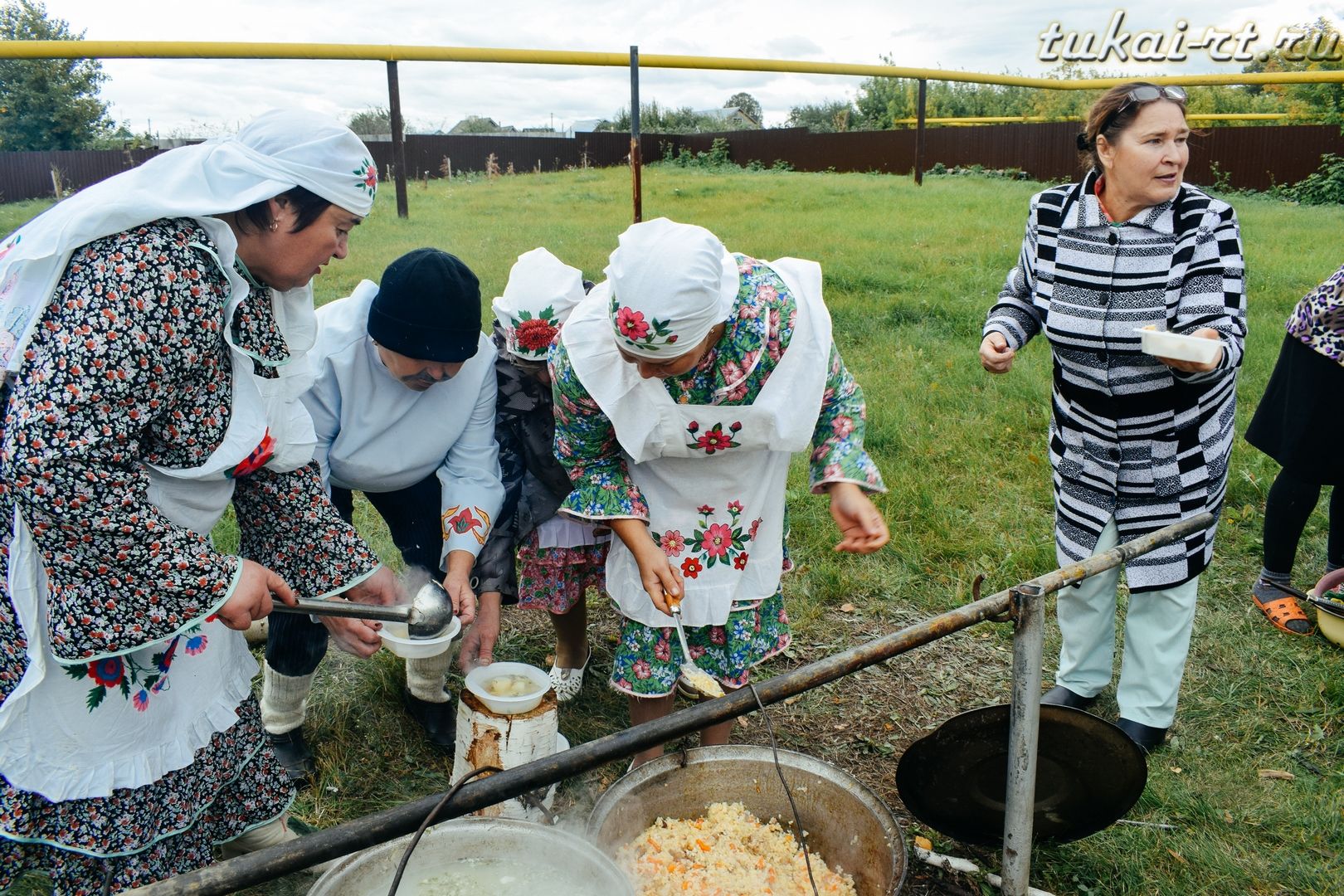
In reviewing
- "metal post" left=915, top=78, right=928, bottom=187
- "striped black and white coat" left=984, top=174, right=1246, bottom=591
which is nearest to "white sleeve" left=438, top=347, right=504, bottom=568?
"striped black and white coat" left=984, top=174, right=1246, bottom=591

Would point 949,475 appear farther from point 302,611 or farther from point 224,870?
point 224,870

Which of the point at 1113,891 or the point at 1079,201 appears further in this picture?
the point at 1079,201

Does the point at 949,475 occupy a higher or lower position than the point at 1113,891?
higher

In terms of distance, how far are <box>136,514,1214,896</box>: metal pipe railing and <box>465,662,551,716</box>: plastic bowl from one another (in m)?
0.79

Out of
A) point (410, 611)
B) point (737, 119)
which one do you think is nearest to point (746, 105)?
point (737, 119)

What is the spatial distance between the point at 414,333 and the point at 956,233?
7398mm

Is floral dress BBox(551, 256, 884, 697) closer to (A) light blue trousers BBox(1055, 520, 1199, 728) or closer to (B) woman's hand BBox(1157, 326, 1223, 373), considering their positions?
(B) woman's hand BBox(1157, 326, 1223, 373)

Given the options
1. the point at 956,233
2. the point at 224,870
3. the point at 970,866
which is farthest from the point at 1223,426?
the point at 956,233

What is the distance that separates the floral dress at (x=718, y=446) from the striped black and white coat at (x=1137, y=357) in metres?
0.79

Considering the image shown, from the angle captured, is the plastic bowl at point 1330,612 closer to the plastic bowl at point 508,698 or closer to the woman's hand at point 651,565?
the woman's hand at point 651,565

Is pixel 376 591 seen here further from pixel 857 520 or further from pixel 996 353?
pixel 996 353

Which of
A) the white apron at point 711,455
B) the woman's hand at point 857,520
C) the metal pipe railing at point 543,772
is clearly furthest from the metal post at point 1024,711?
the white apron at point 711,455

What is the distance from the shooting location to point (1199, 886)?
2.49 meters

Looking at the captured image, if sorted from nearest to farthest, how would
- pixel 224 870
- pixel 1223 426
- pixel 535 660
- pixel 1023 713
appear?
pixel 224 870 → pixel 1023 713 → pixel 1223 426 → pixel 535 660
